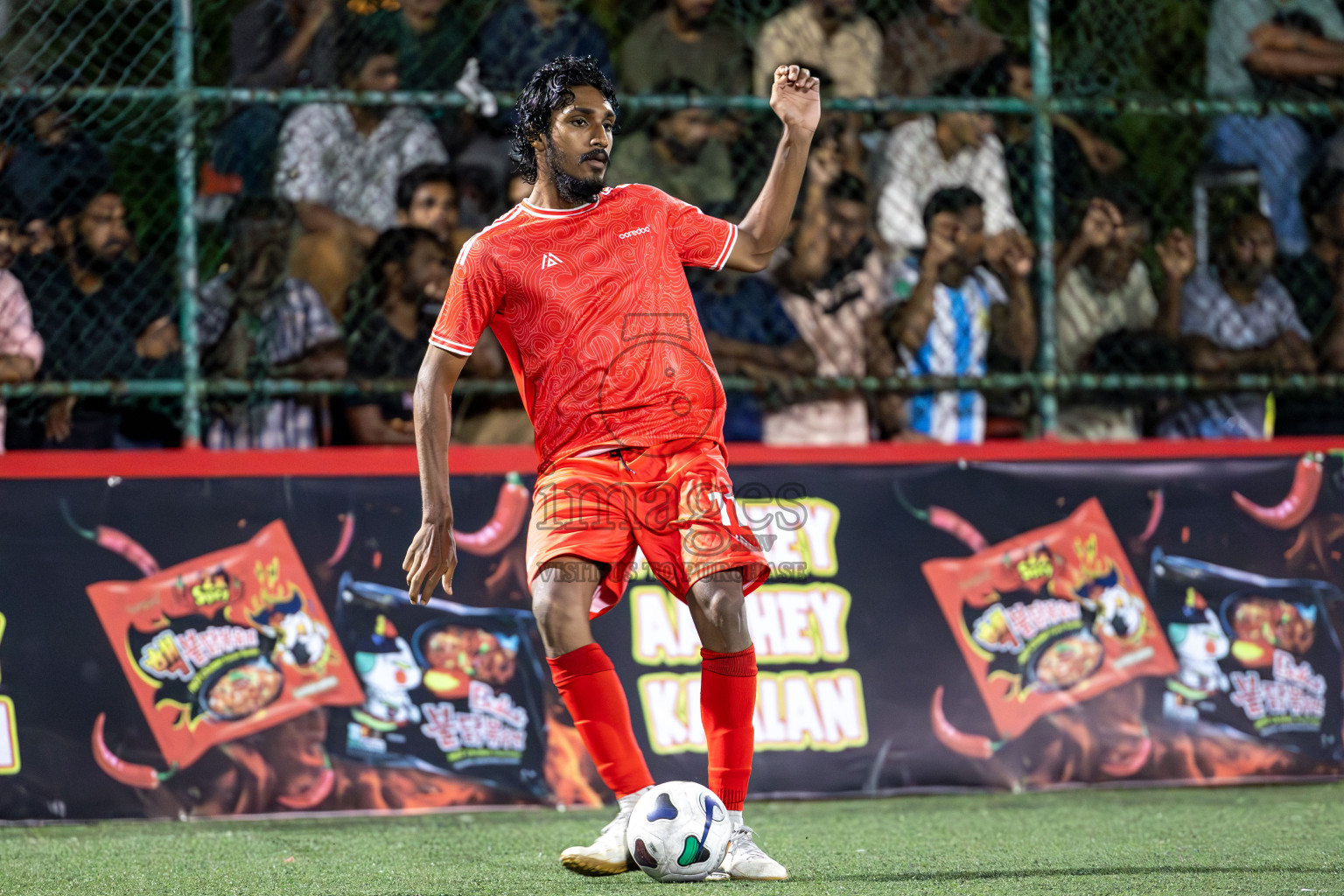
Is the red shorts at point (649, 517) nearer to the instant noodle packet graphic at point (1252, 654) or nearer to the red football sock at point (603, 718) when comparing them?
the red football sock at point (603, 718)

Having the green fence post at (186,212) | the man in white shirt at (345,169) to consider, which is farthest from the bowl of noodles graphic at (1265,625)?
the green fence post at (186,212)

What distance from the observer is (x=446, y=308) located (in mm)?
3936

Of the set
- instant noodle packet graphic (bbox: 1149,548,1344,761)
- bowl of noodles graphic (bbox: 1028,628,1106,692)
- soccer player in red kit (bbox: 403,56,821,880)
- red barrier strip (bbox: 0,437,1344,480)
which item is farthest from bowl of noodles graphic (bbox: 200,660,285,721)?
instant noodle packet graphic (bbox: 1149,548,1344,761)

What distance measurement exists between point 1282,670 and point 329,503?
3526 mm

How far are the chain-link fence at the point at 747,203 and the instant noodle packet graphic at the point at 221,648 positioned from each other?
54 centimetres

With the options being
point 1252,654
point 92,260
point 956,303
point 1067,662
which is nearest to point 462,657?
point 92,260

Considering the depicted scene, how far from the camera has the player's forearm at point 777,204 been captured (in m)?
4.14

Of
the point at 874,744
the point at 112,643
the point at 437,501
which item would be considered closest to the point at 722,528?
the point at 437,501

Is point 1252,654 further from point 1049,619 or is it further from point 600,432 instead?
point 600,432

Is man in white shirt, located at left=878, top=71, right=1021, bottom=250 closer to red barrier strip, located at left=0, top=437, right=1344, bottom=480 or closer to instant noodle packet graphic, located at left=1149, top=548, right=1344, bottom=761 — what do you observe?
red barrier strip, located at left=0, top=437, right=1344, bottom=480

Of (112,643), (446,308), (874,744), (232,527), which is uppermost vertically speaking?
(446,308)

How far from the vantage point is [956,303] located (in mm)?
5988

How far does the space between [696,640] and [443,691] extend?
2.95 feet

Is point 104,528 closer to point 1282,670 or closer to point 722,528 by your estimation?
point 722,528
